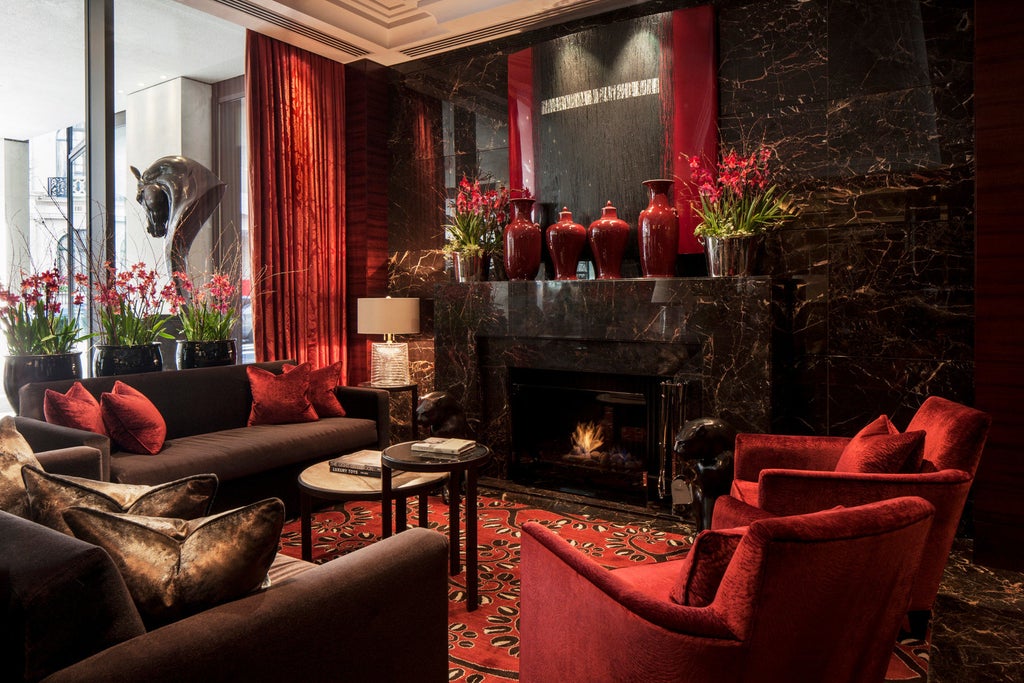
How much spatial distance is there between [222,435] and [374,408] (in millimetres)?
873

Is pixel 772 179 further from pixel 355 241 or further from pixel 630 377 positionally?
pixel 355 241

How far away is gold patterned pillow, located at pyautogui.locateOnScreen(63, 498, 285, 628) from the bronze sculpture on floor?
2.03 meters

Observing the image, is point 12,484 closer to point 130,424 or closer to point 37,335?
point 130,424

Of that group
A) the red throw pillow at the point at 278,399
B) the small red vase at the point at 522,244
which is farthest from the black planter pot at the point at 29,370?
the small red vase at the point at 522,244

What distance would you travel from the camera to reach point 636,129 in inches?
160

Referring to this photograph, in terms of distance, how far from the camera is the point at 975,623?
98.1 inches

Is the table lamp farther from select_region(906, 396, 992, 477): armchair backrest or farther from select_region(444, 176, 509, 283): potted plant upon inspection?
select_region(906, 396, 992, 477): armchair backrest

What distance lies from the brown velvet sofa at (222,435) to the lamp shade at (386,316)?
1.90 feet

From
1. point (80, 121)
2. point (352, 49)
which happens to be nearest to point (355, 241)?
point (352, 49)

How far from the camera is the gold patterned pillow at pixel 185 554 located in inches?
49.8

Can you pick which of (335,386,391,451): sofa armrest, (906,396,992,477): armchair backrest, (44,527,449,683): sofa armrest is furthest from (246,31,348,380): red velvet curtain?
(906,396,992,477): armchair backrest

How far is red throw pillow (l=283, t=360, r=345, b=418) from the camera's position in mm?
4172

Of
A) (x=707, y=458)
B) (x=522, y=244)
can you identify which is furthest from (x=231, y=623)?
(x=522, y=244)

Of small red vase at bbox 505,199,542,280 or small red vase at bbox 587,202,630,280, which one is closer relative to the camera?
small red vase at bbox 587,202,630,280
